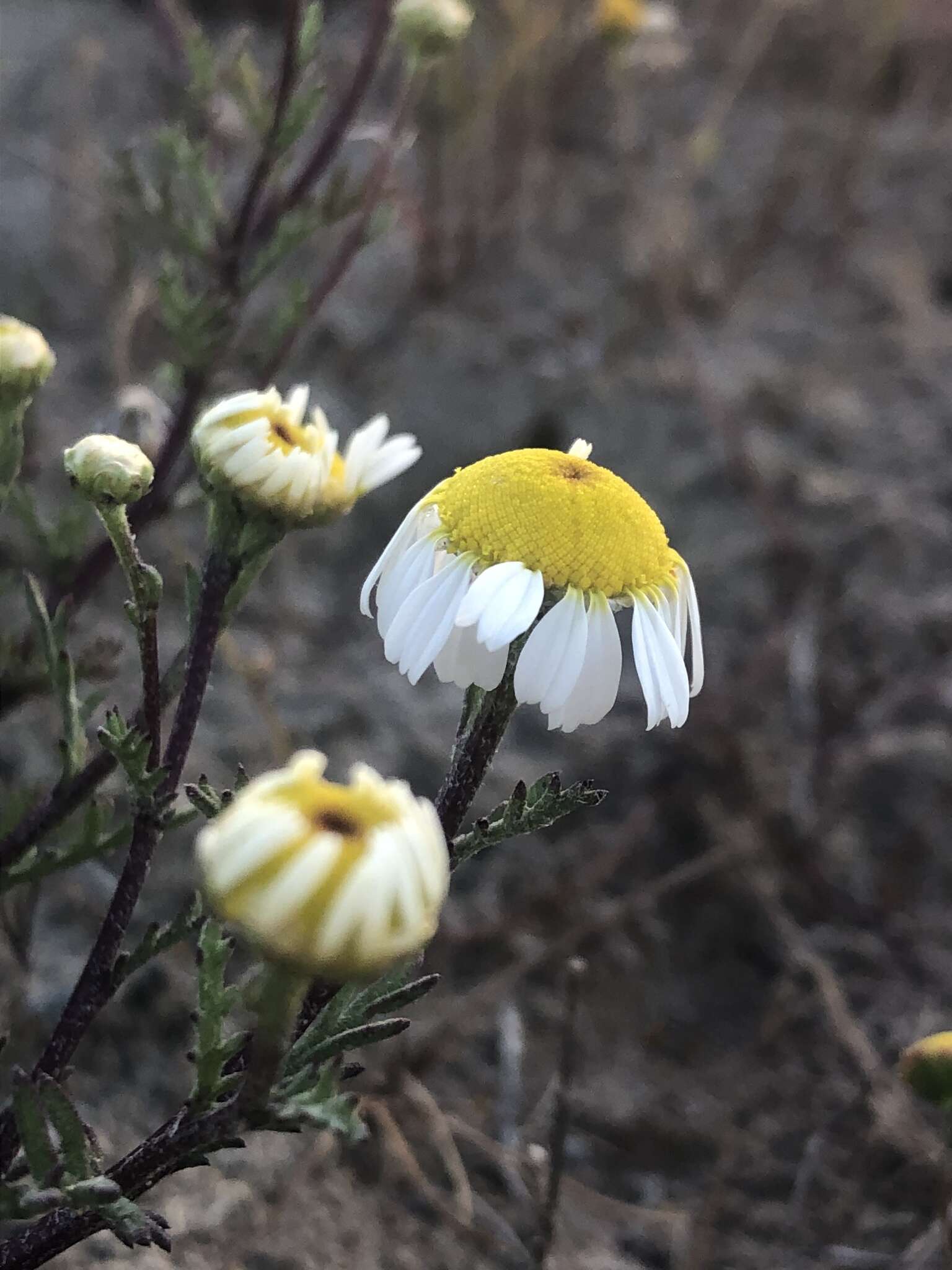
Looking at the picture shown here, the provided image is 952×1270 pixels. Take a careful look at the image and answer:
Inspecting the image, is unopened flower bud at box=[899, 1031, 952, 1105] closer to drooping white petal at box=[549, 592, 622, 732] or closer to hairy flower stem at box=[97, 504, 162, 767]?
drooping white petal at box=[549, 592, 622, 732]

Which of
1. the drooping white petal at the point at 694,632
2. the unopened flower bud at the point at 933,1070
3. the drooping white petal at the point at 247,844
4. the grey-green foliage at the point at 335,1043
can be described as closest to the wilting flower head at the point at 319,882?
the drooping white petal at the point at 247,844

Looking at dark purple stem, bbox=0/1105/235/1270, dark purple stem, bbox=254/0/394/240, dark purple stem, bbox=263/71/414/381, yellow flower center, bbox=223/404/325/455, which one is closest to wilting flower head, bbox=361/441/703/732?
yellow flower center, bbox=223/404/325/455

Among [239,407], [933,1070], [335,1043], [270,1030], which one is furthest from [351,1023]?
[933,1070]

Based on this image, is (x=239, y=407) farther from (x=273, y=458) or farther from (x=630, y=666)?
(x=630, y=666)

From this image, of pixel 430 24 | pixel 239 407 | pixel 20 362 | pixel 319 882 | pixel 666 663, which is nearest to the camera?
pixel 319 882

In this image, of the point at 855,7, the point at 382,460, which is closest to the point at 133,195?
the point at 382,460

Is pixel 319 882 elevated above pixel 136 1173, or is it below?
above
